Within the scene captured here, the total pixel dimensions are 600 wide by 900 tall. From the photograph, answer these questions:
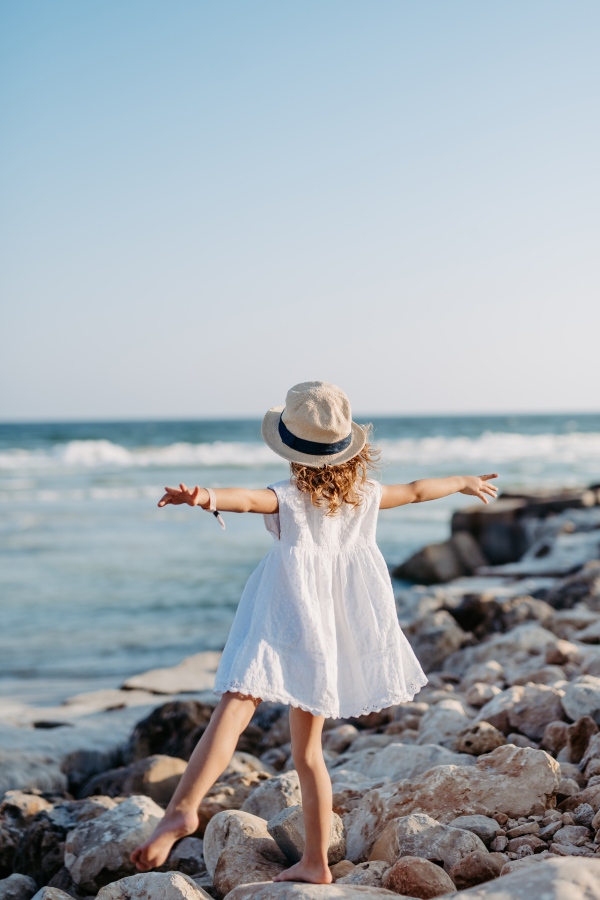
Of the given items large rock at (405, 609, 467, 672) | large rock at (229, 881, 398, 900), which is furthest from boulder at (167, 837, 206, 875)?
large rock at (405, 609, 467, 672)

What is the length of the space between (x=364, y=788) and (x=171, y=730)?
178 centimetres

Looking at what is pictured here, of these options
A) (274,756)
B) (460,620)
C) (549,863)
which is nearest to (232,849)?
(549,863)

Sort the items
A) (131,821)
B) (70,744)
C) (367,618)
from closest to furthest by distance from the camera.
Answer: (367,618)
(131,821)
(70,744)

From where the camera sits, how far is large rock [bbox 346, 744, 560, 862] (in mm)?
2645

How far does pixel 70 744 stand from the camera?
4.85 metres

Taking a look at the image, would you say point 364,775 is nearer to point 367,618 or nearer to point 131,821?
point 131,821

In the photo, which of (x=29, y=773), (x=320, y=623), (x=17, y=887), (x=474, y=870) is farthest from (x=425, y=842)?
(x=29, y=773)

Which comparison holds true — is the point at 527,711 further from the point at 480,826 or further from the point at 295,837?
the point at 295,837

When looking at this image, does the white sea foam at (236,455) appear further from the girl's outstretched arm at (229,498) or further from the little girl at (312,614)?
the girl's outstretched arm at (229,498)

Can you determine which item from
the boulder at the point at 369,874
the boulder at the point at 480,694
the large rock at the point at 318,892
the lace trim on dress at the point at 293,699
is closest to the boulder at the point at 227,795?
the boulder at the point at 369,874

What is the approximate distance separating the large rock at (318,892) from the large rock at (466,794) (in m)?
0.60

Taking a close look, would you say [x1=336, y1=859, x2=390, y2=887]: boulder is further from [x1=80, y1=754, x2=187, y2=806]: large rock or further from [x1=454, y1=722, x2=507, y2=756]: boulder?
[x1=80, y1=754, x2=187, y2=806]: large rock

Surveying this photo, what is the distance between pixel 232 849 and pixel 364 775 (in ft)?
3.36

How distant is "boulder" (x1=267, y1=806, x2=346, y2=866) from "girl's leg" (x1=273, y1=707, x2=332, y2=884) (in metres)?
0.23
